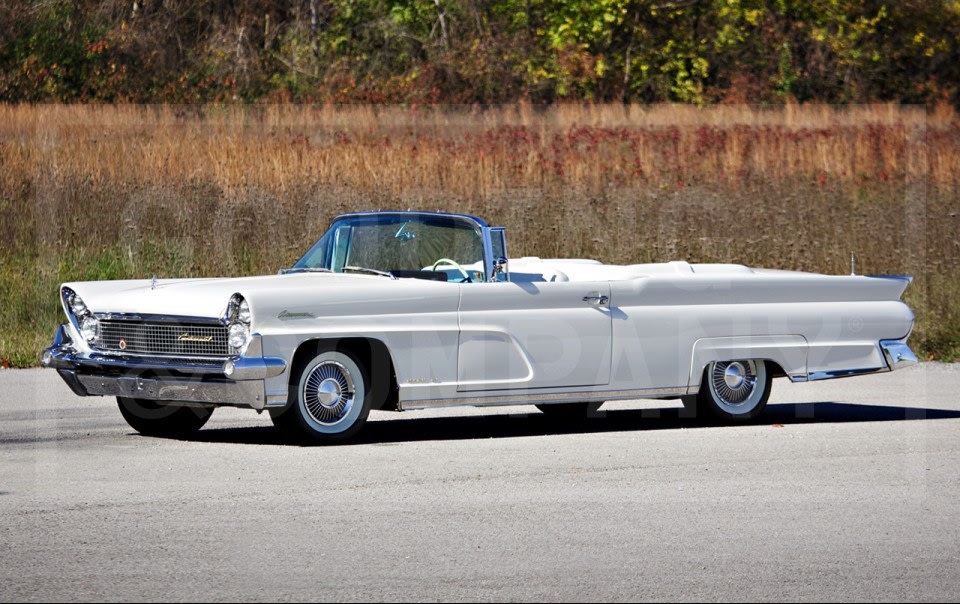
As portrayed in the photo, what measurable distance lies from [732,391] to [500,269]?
6.67 ft

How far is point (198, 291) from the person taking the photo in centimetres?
902

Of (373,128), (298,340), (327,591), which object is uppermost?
(373,128)

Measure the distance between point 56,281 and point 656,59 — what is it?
62.5ft

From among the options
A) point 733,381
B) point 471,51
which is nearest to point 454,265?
point 733,381

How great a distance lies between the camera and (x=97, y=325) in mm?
9398

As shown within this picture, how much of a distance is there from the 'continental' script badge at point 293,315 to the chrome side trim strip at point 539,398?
792 mm

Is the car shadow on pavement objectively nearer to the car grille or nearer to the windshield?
the car grille

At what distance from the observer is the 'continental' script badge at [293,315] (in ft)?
28.8

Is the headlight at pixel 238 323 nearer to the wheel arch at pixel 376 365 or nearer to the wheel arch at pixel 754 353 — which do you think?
the wheel arch at pixel 376 365

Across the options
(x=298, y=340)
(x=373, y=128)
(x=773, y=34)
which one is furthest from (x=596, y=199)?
(x=773, y=34)

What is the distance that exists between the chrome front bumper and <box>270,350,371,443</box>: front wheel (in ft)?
1.00

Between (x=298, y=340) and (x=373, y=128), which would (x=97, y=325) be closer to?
(x=298, y=340)

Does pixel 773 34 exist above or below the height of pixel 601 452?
above

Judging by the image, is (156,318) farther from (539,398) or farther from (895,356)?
(895,356)
